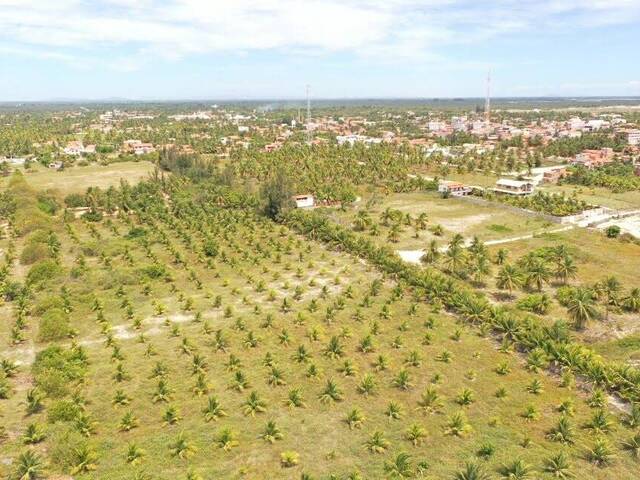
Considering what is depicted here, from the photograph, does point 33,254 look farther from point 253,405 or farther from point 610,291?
point 610,291

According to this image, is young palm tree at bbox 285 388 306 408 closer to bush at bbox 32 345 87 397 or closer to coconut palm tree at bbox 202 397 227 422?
coconut palm tree at bbox 202 397 227 422

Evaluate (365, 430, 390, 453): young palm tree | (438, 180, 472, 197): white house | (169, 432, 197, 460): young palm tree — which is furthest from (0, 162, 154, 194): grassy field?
(365, 430, 390, 453): young palm tree

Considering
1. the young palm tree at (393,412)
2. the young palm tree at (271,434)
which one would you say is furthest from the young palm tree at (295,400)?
the young palm tree at (393,412)

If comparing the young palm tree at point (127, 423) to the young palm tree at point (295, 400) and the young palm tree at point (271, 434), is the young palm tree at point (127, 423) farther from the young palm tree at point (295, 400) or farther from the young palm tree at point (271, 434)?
the young palm tree at point (295, 400)

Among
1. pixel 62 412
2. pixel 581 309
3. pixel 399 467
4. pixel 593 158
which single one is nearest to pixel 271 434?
pixel 399 467

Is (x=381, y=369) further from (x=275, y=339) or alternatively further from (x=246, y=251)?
(x=246, y=251)
